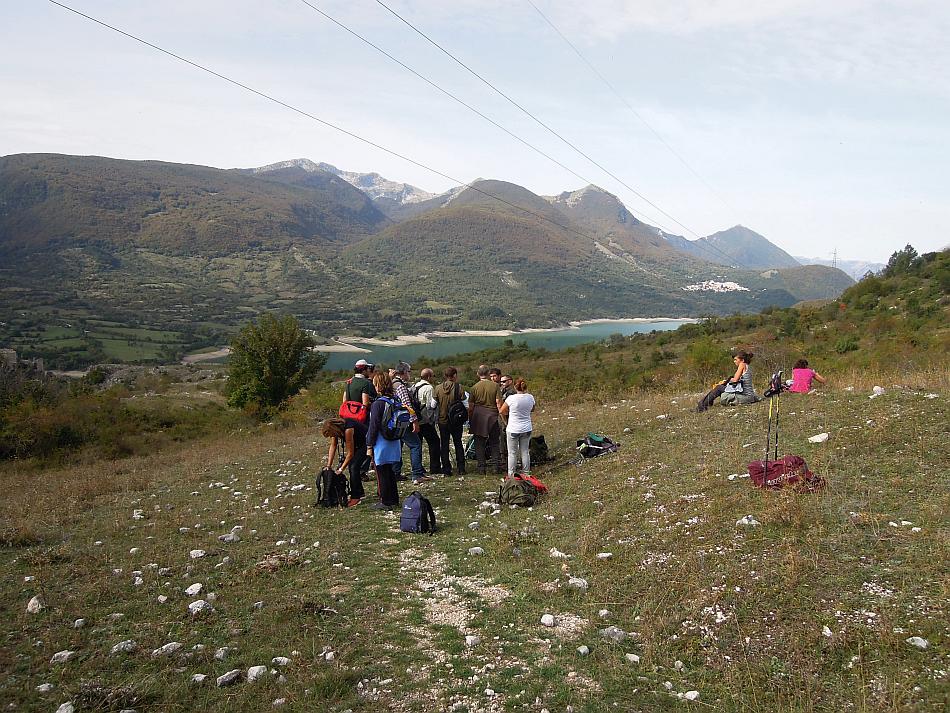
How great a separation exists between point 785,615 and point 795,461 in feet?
10.9

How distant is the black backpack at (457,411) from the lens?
11758 millimetres

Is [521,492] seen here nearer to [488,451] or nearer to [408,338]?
[488,451]

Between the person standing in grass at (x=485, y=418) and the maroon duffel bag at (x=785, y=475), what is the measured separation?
5.10 m

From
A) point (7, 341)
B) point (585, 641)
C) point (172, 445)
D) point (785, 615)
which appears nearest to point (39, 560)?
point (585, 641)

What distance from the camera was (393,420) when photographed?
372 inches

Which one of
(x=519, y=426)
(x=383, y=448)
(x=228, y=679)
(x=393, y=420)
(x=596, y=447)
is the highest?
(x=393, y=420)

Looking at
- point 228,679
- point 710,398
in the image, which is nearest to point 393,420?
point 228,679

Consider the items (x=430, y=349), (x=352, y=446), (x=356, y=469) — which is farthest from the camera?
(x=430, y=349)

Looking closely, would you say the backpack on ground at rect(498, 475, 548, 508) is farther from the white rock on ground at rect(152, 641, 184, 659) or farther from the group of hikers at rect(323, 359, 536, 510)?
the white rock on ground at rect(152, 641, 184, 659)

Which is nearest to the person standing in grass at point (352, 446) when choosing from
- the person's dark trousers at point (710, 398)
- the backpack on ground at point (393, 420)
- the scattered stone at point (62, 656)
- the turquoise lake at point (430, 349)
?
the backpack on ground at point (393, 420)

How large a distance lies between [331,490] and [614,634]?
19.8 ft

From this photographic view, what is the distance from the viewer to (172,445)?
24.4 metres

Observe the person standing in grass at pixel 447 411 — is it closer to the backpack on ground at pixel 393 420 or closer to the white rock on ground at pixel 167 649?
the backpack on ground at pixel 393 420

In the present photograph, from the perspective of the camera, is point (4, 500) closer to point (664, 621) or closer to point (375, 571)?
point (375, 571)
